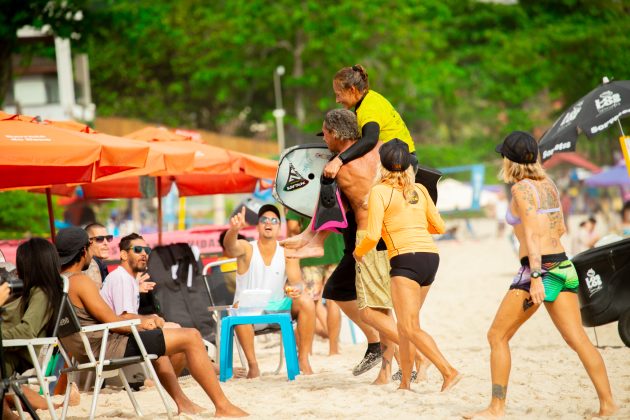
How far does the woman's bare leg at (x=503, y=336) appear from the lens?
18.6 ft

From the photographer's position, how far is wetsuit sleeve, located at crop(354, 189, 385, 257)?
6.30 m

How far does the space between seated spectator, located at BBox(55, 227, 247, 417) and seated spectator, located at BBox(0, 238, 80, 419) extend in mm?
440

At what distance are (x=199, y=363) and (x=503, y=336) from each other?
71.7 inches

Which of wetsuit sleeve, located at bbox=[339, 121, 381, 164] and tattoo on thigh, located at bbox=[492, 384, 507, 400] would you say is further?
wetsuit sleeve, located at bbox=[339, 121, 381, 164]

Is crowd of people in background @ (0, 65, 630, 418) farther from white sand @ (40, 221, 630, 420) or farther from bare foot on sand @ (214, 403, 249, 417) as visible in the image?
white sand @ (40, 221, 630, 420)

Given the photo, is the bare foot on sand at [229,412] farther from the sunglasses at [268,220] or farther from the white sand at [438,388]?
the sunglasses at [268,220]

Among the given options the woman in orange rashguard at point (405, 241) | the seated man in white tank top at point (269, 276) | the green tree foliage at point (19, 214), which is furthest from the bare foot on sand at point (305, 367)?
the green tree foliage at point (19, 214)

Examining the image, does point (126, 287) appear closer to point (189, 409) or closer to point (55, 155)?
point (55, 155)

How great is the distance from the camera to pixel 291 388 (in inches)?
300

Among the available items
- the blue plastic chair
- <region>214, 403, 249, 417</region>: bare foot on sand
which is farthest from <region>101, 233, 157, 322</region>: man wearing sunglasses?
<region>214, 403, 249, 417</region>: bare foot on sand

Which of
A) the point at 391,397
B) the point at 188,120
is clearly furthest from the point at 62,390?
the point at 188,120

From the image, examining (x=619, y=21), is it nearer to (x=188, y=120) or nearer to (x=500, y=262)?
(x=500, y=262)

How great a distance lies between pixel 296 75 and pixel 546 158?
35.7 m

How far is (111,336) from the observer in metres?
6.29
